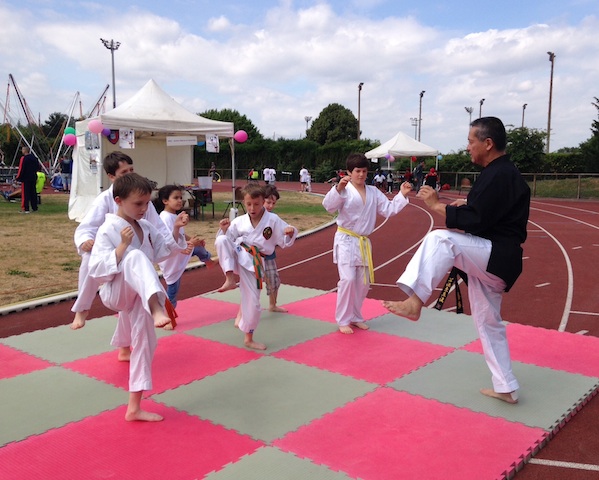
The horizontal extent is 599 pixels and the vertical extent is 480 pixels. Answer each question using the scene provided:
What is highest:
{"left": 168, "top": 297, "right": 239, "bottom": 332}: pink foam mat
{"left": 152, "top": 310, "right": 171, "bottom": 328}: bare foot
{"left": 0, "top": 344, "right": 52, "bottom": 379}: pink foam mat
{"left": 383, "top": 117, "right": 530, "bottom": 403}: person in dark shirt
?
{"left": 383, "top": 117, "right": 530, "bottom": 403}: person in dark shirt

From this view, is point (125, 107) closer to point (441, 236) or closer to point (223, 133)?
point (223, 133)

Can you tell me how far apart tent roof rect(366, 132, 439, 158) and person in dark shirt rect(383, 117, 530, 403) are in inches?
911

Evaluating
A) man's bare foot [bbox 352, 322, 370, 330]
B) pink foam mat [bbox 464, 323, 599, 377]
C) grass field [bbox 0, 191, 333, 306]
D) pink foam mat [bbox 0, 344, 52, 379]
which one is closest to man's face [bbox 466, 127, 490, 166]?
pink foam mat [bbox 464, 323, 599, 377]

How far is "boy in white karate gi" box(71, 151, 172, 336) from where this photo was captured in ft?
13.2

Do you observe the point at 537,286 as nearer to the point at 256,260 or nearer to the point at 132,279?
the point at 256,260

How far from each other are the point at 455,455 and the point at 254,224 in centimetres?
294

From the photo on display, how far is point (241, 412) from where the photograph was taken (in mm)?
3535

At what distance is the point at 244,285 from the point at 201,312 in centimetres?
145

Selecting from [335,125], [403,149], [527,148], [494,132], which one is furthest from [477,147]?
[335,125]

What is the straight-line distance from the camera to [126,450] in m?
3.03

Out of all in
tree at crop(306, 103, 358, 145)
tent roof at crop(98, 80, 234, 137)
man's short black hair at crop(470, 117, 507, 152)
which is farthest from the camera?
tree at crop(306, 103, 358, 145)

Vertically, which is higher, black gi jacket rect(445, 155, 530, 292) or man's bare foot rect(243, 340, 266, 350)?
black gi jacket rect(445, 155, 530, 292)

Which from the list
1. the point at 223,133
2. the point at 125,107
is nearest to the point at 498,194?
the point at 223,133

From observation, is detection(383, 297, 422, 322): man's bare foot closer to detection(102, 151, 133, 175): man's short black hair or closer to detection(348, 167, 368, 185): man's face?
detection(348, 167, 368, 185): man's face
